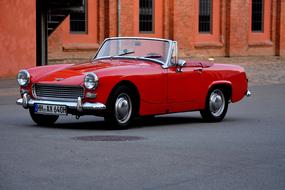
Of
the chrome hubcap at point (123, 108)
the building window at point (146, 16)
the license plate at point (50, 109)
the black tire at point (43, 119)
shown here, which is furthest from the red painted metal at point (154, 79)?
the building window at point (146, 16)

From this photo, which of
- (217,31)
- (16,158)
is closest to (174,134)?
(16,158)

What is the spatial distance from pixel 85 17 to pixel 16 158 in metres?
27.7

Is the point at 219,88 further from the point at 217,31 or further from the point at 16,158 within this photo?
the point at 217,31

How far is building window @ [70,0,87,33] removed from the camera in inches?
1443

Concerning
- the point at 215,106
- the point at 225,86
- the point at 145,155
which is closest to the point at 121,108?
the point at 215,106

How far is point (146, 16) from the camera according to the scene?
4078 cm

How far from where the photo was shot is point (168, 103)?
1467 centimetres

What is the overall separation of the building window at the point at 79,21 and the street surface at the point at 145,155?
67.6ft

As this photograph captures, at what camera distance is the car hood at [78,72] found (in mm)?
13406

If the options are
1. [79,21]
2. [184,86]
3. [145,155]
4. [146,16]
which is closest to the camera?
[145,155]

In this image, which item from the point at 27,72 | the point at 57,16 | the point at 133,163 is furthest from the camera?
the point at 57,16

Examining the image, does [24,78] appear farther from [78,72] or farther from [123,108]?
[123,108]

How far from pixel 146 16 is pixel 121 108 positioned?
27.4m

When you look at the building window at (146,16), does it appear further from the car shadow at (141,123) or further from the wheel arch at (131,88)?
the wheel arch at (131,88)
